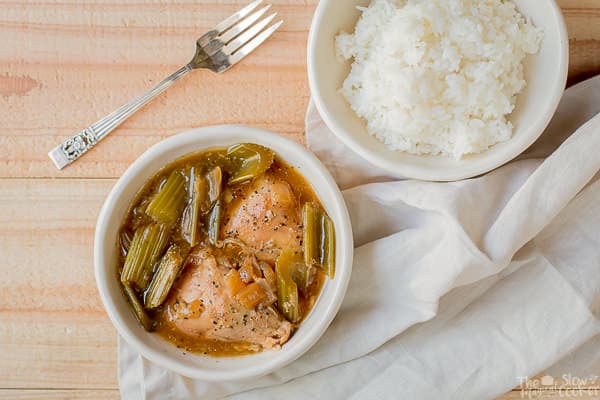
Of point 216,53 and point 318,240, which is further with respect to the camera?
point 216,53

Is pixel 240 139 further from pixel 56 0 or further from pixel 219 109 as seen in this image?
pixel 56 0

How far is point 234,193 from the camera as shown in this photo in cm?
251

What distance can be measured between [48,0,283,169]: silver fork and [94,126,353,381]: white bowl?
0.35 m

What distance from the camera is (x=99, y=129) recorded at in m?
2.68

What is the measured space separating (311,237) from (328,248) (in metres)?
0.07

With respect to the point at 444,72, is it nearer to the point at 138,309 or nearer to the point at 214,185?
the point at 214,185

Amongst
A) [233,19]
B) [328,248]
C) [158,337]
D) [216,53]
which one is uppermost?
[233,19]

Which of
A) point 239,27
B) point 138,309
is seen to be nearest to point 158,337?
point 138,309

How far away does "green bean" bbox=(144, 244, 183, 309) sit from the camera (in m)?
2.43

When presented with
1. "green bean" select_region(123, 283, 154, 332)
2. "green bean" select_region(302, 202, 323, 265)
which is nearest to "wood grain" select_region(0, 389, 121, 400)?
"green bean" select_region(123, 283, 154, 332)

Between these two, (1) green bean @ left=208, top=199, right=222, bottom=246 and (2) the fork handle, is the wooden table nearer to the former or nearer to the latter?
(2) the fork handle

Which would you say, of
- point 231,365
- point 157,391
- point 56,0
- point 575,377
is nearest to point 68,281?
→ point 157,391

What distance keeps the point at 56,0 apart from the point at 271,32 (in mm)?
849

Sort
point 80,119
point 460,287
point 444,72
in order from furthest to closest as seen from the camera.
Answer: point 80,119
point 460,287
point 444,72
